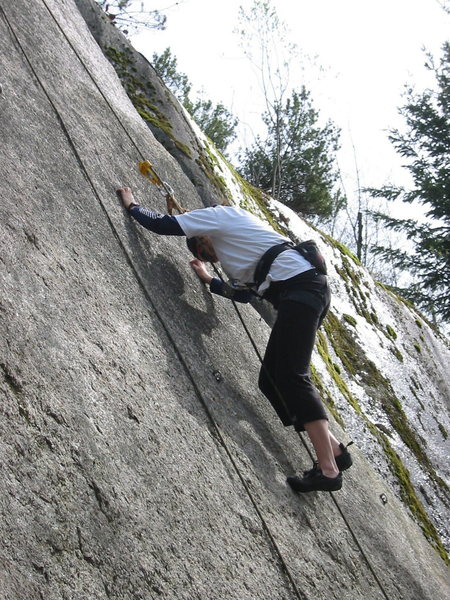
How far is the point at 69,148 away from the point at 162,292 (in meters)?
1.39

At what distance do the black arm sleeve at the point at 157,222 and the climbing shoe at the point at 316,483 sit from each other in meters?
2.13

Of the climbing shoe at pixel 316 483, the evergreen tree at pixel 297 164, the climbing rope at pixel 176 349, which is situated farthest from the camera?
the evergreen tree at pixel 297 164

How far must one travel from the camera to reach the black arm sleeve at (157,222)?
18.1 feet

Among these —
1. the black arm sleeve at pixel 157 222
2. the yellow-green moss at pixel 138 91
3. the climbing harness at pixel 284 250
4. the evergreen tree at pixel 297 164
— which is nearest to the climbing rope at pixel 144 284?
the black arm sleeve at pixel 157 222

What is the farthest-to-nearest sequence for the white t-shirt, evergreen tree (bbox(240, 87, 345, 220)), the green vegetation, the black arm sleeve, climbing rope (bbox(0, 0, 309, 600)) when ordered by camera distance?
evergreen tree (bbox(240, 87, 345, 220)) < the green vegetation < the black arm sleeve < the white t-shirt < climbing rope (bbox(0, 0, 309, 600))

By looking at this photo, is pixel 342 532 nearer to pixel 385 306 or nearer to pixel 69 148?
pixel 69 148

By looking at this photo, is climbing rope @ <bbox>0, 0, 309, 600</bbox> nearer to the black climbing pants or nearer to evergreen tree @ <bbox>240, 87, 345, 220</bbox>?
the black climbing pants

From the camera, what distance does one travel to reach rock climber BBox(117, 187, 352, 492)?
5.02 metres

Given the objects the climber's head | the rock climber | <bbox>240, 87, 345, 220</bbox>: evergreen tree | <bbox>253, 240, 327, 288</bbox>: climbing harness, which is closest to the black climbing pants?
the rock climber

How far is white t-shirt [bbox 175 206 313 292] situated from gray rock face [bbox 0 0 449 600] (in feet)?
1.38

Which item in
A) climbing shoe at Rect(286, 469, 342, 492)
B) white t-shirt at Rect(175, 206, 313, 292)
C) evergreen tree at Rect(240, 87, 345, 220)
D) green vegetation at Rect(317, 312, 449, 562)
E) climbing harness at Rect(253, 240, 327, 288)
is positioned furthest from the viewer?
evergreen tree at Rect(240, 87, 345, 220)

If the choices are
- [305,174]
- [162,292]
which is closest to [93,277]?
[162,292]

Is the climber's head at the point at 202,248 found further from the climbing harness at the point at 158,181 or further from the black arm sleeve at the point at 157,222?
the climbing harness at the point at 158,181

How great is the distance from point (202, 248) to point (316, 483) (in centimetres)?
216
